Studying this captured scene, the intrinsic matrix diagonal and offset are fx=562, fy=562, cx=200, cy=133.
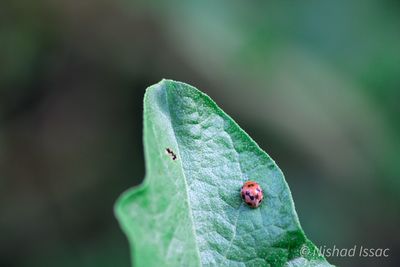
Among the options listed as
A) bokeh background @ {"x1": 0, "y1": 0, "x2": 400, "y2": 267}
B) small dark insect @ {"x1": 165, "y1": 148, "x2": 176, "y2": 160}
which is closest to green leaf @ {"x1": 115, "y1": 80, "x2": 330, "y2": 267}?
small dark insect @ {"x1": 165, "y1": 148, "x2": 176, "y2": 160}

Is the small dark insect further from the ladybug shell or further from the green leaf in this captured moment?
the ladybug shell

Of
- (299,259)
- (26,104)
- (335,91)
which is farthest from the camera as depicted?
(335,91)

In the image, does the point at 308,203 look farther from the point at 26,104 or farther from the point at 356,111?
the point at 26,104

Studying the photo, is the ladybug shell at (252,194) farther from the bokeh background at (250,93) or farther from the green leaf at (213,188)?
the bokeh background at (250,93)

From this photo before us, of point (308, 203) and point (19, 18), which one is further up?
point (19, 18)

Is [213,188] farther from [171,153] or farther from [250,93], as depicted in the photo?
[250,93]

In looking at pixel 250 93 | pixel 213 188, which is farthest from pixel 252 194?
pixel 250 93

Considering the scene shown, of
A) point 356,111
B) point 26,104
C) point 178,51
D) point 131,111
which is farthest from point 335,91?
point 26,104
